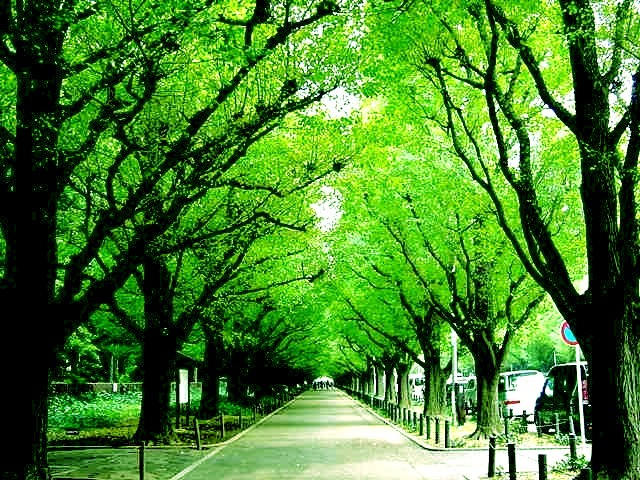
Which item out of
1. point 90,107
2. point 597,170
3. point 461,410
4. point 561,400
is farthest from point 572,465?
point 461,410

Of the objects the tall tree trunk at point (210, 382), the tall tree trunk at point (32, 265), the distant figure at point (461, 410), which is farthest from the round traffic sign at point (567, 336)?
the tall tree trunk at point (210, 382)

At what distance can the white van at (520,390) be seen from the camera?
35000mm

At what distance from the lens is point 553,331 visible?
69.3 m

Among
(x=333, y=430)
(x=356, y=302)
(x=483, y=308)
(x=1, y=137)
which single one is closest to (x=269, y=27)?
(x=1, y=137)

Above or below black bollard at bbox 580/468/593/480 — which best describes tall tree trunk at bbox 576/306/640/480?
above

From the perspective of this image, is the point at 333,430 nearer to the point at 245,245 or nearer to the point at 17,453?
the point at 245,245

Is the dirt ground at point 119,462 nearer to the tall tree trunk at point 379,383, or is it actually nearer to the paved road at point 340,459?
the paved road at point 340,459

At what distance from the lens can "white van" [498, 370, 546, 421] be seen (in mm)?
35000

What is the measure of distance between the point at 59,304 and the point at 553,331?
63.2m

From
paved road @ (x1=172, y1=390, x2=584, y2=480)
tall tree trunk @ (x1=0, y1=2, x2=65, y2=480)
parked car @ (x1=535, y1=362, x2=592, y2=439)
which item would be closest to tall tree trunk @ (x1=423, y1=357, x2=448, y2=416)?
paved road @ (x1=172, y1=390, x2=584, y2=480)

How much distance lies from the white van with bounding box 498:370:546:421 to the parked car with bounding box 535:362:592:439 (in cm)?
923

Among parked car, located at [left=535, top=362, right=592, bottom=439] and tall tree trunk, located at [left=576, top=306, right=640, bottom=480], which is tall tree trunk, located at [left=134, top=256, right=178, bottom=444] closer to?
parked car, located at [left=535, top=362, right=592, bottom=439]

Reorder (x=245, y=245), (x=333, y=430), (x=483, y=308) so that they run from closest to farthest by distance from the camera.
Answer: (x=245, y=245)
(x=483, y=308)
(x=333, y=430)

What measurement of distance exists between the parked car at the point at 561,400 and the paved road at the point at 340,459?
4372 millimetres
